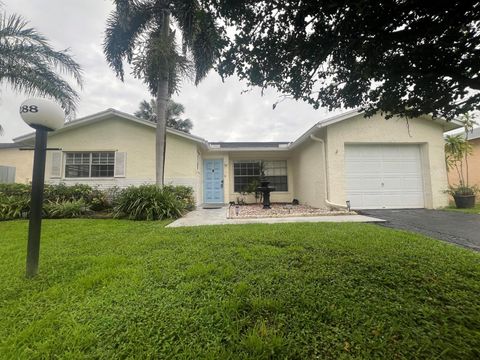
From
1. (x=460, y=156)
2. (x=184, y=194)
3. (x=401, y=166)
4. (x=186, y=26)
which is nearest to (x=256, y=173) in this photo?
(x=184, y=194)

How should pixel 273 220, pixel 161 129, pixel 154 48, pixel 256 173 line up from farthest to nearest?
1. pixel 256 173
2. pixel 161 129
3. pixel 154 48
4. pixel 273 220

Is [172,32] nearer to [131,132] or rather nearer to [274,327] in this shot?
[131,132]

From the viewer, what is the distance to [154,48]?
7.49 metres

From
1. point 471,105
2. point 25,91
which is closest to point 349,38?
point 471,105

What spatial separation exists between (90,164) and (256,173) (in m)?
8.28

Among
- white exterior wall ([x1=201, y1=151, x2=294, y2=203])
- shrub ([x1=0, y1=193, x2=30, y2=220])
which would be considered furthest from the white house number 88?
white exterior wall ([x1=201, y1=151, x2=294, y2=203])

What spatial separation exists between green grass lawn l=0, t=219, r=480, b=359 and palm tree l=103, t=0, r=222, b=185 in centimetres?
591

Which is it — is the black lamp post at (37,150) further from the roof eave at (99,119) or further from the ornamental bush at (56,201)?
the roof eave at (99,119)

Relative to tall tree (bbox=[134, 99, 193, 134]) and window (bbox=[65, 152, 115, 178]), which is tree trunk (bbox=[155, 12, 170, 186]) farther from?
tall tree (bbox=[134, 99, 193, 134])

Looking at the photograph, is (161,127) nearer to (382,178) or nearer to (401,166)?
(382,178)

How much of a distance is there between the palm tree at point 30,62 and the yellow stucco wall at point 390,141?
10497 mm

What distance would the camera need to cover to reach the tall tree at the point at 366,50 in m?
1.92

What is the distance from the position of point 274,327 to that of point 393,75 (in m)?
2.65

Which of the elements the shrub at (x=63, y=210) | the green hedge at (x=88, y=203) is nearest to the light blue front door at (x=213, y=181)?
the green hedge at (x=88, y=203)
